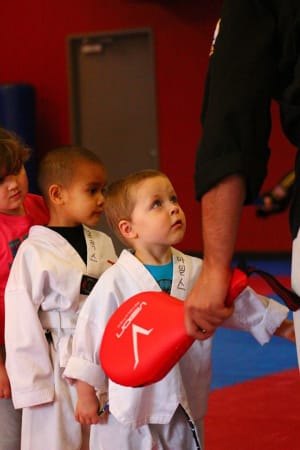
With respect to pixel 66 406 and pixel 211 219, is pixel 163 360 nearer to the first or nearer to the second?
pixel 211 219

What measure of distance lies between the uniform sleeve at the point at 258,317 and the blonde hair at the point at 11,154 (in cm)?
110

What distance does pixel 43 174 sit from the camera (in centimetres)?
343

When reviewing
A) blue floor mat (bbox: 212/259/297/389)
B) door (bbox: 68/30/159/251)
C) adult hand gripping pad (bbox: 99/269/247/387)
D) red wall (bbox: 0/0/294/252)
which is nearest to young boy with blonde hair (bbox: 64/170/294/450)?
adult hand gripping pad (bbox: 99/269/247/387)

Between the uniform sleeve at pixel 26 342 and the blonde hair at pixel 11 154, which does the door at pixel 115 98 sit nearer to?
the blonde hair at pixel 11 154

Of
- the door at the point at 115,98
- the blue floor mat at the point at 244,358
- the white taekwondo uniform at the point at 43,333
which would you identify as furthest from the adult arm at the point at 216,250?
the door at the point at 115,98

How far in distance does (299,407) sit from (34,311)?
208 cm

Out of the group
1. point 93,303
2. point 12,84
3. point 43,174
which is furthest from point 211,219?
point 12,84

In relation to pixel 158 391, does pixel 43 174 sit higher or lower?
higher

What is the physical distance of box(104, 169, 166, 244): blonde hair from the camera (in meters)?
3.02

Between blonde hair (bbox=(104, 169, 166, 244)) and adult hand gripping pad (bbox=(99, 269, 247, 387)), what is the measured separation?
2.08ft

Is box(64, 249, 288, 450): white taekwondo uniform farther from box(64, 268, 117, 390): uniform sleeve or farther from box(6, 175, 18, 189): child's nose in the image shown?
box(6, 175, 18, 189): child's nose

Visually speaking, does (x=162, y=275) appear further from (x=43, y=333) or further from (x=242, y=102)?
(x=242, y=102)

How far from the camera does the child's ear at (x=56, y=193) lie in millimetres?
3332

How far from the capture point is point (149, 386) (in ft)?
9.36
